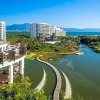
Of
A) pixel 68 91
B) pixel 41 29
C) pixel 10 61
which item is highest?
pixel 41 29

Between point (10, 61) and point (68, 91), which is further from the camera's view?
point (68, 91)

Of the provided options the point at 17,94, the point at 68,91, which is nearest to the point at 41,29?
the point at 68,91

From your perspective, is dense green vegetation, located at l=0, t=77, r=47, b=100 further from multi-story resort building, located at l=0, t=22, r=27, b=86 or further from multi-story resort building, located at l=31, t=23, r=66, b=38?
multi-story resort building, located at l=31, t=23, r=66, b=38

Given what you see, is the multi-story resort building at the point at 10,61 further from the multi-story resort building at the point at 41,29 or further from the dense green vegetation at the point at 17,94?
the multi-story resort building at the point at 41,29

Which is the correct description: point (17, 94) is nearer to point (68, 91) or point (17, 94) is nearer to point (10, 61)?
point (10, 61)

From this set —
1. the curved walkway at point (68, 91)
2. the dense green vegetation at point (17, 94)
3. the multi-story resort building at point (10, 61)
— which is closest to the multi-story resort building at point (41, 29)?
the multi-story resort building at point (10, 61)

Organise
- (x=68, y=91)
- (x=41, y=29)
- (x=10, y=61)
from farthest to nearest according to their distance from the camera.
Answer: (x=41, y=29) → (x=68, y=91) → (x=10, y=61)

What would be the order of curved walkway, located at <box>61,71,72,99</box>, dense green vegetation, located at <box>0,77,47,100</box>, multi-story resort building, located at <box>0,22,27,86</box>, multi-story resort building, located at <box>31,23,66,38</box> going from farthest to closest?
1. multi-story resort building, located at <box>31,23,66,38</box>
2. multi-story resort building, located at <box>0,22,27,86</box>
3. curved walkway, located at <box>61,71,72,99</box>
4. dense green vegetation, located at <box>0,77,47,100</box>

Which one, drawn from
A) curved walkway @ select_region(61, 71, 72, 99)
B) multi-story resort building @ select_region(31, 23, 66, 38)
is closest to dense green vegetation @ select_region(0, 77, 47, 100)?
curved walkway @ select_region(61, 71, 72, 99)

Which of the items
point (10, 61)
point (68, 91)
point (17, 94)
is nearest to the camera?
point (17, 94)

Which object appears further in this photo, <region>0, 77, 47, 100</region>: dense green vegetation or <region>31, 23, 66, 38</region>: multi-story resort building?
<region>31, 23, 66, 38</region>: multi-story resort building

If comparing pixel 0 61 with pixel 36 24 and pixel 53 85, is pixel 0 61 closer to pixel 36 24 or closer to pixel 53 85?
pixel 53 85
